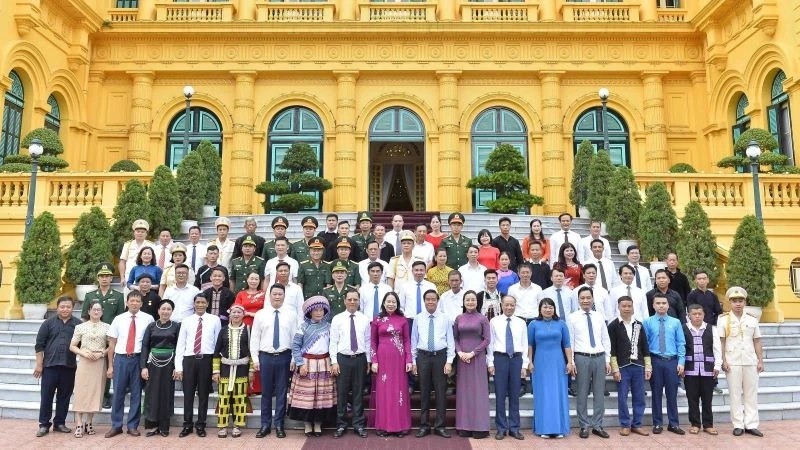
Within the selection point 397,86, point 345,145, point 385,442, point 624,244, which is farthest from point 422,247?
point 397,86

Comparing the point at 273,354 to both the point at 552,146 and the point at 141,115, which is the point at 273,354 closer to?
the point at 552,146

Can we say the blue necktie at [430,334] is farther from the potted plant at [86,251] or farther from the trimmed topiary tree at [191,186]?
the trimmed topiary tree at [191,186]

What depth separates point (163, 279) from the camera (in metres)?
8.36

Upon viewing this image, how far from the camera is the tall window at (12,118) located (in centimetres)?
1631

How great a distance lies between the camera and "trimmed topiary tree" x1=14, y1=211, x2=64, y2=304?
10.6 metres

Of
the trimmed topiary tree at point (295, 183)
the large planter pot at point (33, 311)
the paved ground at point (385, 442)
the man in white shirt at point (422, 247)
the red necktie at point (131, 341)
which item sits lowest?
the paved ground at point (385, 442)

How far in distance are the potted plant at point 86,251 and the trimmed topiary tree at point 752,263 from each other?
1124 cm

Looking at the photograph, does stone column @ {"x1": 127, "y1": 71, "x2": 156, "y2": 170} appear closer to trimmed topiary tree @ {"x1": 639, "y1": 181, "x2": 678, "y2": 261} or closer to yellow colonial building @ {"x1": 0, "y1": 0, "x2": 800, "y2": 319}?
yellow colonial building @ {"x1": 0, "y1": 0, "x2": 800, "y2": 319}

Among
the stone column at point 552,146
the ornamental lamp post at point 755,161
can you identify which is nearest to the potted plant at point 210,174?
the stone column at point 552,146

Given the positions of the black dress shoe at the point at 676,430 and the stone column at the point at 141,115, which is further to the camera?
the stone column at the point at 141,115

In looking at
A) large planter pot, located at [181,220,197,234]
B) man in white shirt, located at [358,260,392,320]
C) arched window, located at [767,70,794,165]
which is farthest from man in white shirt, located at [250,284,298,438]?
arched window, located at [767,70,794,165]

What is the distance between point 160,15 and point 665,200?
16933 mm

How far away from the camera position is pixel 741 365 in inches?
287

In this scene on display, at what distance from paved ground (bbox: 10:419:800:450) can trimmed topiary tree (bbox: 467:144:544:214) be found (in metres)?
10.5
